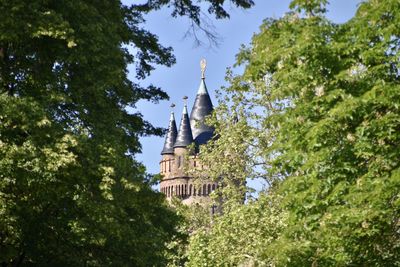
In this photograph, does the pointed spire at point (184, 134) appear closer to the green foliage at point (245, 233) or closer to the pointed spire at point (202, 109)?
the pointed spire at point (202, 109)

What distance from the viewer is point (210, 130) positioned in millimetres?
89938

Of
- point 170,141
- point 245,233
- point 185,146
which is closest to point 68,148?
point 245,233

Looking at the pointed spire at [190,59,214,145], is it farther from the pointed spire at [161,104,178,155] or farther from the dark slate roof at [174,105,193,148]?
the pointed spire at [161,104,178,155]

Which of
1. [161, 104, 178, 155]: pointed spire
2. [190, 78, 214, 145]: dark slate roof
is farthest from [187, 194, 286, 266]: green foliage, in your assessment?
[161, 104, 178, 155]: pointed spire

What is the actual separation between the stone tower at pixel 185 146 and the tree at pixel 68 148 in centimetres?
6878

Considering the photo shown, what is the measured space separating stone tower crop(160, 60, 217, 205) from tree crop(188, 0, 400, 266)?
2820 inches

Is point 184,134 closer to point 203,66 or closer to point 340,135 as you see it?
point 203,66

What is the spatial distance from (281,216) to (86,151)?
1273 centimetres

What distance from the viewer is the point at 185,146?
3433 inches

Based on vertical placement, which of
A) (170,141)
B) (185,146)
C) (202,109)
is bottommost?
(185,146)

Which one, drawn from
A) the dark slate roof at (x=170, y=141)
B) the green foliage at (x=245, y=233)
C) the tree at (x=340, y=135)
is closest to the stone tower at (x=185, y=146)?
the dark slate roof at (x=170, y=141)

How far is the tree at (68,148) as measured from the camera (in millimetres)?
15430

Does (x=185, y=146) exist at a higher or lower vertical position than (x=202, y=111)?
lower

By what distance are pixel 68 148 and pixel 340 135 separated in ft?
17.3
